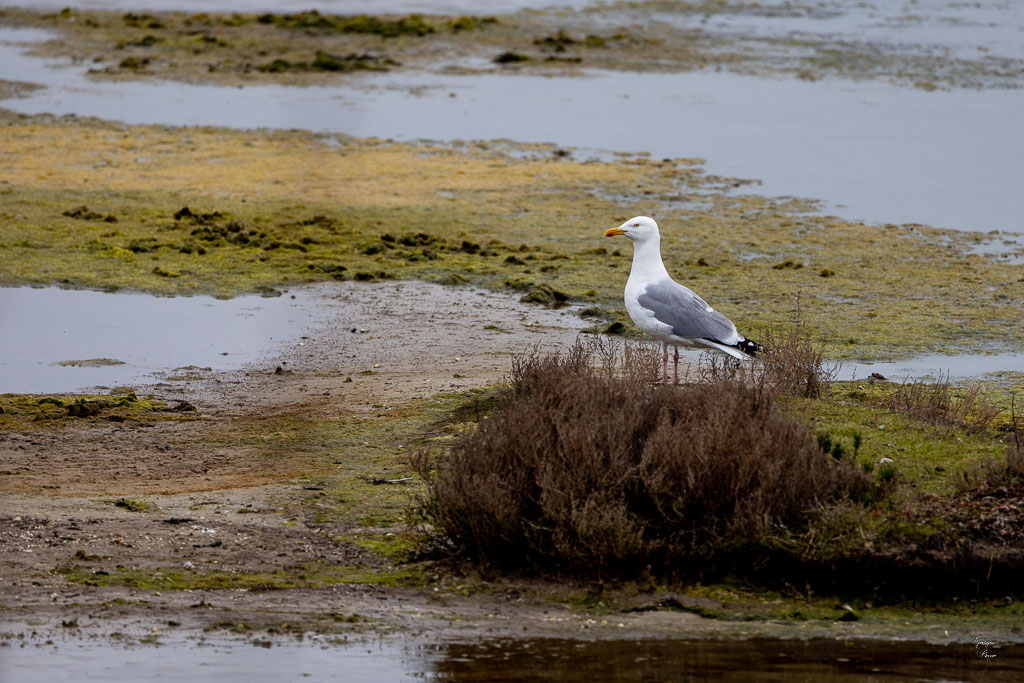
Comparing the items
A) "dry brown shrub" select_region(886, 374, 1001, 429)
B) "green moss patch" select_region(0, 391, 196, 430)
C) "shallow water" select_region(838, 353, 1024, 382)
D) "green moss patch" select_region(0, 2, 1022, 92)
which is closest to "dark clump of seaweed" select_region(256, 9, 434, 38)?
"green moss patch" select_region(0, 2, 1022, 92)

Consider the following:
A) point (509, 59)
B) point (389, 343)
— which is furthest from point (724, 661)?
point (509, 59)

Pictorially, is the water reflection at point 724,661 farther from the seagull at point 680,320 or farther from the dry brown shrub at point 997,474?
the seagull at point 680,320

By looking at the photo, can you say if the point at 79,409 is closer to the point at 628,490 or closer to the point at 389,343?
the point at 389,343

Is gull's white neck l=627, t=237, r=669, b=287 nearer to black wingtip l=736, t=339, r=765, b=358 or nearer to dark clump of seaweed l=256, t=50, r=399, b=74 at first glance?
black wingtip l=736, t=339, r=765, b=358

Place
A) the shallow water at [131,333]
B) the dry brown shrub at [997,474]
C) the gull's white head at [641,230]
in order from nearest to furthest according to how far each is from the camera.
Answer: the dry brown shrub at [997,474] < the gull's white head at [641,230] < the shallow water at [131,333]

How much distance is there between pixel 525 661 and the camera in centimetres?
642

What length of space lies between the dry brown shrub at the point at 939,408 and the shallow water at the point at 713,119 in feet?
25.2

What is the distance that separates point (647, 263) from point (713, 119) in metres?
14.7

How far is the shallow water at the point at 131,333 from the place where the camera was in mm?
11023

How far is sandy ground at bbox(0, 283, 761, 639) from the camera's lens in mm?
6816

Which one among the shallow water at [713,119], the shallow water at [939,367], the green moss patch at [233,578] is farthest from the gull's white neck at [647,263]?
the shallow water at [713,119]

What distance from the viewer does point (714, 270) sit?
564 inches

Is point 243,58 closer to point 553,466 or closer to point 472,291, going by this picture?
point 472,291

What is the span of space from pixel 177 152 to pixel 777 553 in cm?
1480
